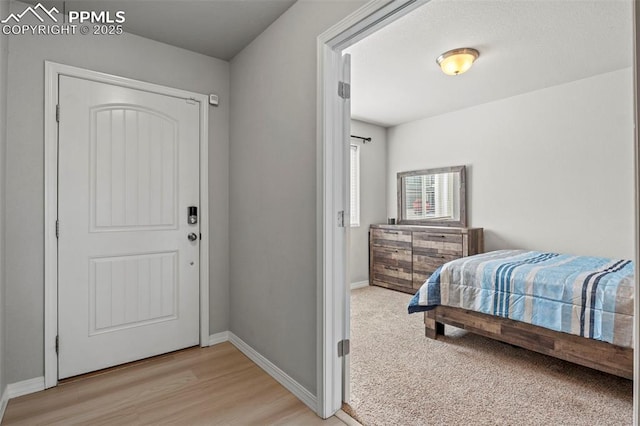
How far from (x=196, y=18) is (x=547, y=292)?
9.85 feet

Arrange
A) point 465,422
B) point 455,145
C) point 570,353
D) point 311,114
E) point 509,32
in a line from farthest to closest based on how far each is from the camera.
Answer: point 455,145 → point 509,32 → point 570,353 → point 311,114 → point 465,422

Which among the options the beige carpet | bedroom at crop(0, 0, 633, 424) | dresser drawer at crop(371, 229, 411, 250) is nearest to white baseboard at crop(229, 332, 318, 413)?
bedroom at crop(0, 0, 633, 424)

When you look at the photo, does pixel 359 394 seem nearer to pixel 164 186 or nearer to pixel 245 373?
pixel 245 373

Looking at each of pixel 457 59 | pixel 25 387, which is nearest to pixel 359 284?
pixel 457 59

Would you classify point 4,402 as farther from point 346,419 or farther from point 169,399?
point 346,419

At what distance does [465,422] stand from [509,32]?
2640 millimetres

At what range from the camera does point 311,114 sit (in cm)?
193

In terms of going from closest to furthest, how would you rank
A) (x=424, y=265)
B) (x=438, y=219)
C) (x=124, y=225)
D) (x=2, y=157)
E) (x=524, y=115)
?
(x=2, y=157), (x=124, y=225), (x=524, y=115), (x=424, y=265), (x=438, y=219)

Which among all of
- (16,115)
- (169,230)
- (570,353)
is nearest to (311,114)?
(169,230)

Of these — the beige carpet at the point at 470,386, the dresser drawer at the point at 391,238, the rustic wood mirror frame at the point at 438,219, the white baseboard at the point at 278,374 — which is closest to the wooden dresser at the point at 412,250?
the dresser drawer at the point at 391,238

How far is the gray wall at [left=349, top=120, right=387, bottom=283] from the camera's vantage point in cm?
489

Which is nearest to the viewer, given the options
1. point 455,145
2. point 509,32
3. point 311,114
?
point 311,114

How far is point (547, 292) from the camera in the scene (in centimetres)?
225

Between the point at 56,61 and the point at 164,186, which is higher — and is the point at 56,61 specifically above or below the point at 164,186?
above
